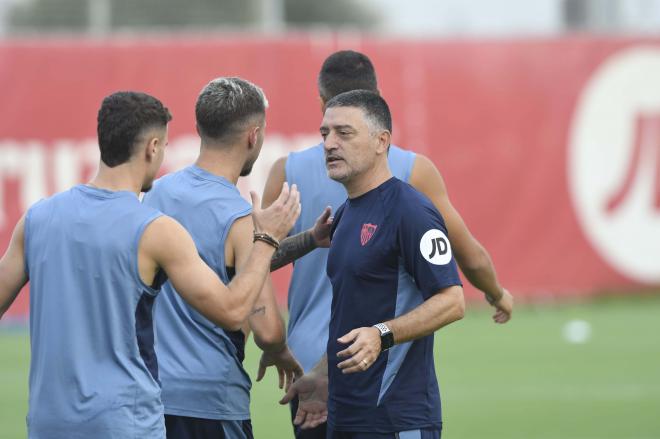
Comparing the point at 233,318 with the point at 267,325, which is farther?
the point at 267,325

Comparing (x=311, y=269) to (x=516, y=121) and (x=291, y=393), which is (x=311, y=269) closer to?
(x=291, y=393)

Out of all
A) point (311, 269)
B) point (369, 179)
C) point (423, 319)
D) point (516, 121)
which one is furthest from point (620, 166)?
point (423, 319)

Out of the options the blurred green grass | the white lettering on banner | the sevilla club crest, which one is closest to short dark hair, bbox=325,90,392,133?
the sevilla club crest

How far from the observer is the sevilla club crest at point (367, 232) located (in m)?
5.16

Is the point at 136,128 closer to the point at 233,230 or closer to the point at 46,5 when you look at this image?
the point at 233,230

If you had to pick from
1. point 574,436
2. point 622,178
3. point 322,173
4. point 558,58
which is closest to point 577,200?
point 622,178

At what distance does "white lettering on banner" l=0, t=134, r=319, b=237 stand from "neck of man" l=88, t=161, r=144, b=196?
37.6 feet

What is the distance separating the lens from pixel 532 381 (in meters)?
12.3

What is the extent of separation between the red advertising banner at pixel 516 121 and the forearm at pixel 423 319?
40.5ft

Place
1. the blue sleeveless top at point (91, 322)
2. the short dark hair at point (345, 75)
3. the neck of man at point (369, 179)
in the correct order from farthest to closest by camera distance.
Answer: the short dark hair at point (345, 75) < the neck of man at point (369, 179) < the blue sleeveless top at point (91, 322)

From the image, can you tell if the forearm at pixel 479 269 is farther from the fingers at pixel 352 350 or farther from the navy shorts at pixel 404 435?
the fingers at pixel 352 350

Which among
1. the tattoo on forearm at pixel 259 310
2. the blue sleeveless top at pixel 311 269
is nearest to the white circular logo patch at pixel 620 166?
the blue sleeveless top at pixel 311 269

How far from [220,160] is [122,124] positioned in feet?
2.67

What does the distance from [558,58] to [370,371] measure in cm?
1402
